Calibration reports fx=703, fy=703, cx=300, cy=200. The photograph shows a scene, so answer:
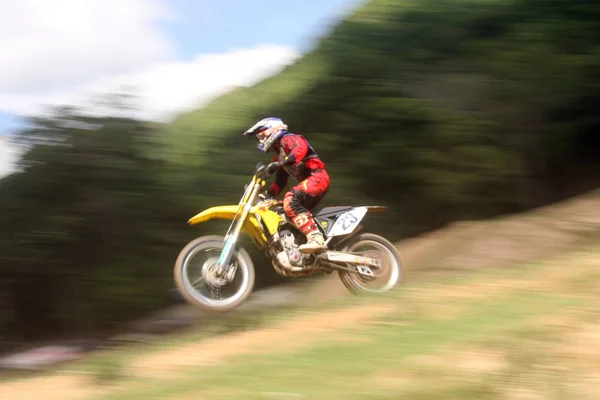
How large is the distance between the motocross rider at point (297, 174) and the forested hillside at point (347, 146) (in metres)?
1.82

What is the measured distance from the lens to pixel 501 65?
11.7 metres

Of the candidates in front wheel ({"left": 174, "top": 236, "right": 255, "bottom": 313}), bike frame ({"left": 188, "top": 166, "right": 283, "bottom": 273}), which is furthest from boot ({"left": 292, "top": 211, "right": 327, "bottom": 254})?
front wheel ({"left": 174, "top": 236, "right": 255, "bottom": 313})

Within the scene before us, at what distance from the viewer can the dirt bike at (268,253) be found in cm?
774

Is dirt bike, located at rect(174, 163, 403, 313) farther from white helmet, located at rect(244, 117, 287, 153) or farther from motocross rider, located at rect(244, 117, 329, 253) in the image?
white helmet, located at rect(244, 117, 287, 153)

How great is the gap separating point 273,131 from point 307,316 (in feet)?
7.96

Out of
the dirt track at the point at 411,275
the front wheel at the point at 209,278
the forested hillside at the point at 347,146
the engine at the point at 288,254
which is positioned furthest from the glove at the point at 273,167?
the forested hillside at the point at 347,146

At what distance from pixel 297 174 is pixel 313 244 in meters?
1.00

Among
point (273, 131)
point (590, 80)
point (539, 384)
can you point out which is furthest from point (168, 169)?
point (590, 80)

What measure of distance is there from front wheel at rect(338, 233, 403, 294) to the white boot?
0.49m

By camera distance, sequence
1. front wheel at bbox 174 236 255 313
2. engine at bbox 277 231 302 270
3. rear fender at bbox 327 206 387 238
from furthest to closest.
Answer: rear fender at bbox 327 206 387 238 < engine at bbox 277 231 302 270 < front wheel at bbox 174 236 255 313

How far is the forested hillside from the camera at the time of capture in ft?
29.3

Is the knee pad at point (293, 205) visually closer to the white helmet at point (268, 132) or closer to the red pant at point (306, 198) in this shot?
the red pant at point (306, 198)

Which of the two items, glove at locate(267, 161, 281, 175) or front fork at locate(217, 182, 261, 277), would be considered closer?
front fork at locate(217, 182, 261, 277)

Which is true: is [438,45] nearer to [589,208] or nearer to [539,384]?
[589,208]
